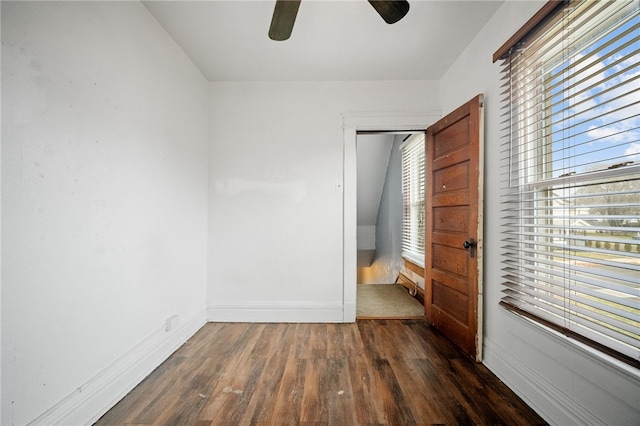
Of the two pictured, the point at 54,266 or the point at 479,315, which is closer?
the point at 54,266

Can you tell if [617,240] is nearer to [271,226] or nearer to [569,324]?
[569,324]

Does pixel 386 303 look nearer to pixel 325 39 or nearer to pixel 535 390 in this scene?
pixel 535 390

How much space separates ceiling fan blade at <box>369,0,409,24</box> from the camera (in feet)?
4.38

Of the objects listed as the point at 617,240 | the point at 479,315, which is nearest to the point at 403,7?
the point at 617,240

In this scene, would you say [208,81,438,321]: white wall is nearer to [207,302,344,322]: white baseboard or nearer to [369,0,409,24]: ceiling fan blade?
[207,302,344,322]: white baseboard

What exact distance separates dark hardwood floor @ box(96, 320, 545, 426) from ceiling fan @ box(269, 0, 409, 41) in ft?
7.29

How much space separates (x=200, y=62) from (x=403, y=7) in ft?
6.50

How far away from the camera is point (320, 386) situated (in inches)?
66.1

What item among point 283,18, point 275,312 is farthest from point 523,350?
point 283,18

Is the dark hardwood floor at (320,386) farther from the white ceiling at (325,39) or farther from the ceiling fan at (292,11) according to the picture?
the white ceiling at (325,39)

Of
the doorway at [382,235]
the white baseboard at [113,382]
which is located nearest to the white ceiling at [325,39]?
the doorway at [382,235]

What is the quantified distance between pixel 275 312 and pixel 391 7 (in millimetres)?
2713

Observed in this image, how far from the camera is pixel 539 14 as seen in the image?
140 cm

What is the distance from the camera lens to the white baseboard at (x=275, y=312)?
274 cm
